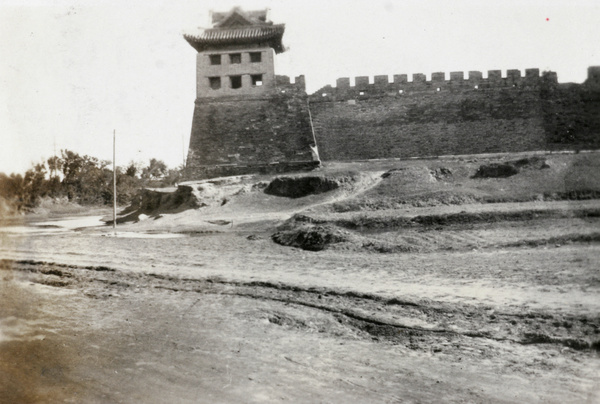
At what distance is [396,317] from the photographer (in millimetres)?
5285

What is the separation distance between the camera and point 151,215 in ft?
62.7

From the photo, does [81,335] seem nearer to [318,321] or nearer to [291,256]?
[318,321]

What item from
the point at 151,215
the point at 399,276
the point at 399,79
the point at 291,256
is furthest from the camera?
the point at 399,79

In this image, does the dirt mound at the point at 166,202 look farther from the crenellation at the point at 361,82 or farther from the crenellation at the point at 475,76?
the crenellation at the point at 475,76

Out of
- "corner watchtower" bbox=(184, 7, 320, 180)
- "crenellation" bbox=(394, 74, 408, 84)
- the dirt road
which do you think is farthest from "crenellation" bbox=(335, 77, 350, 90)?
the dirt road

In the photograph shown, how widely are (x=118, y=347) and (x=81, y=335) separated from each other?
2.09 ft

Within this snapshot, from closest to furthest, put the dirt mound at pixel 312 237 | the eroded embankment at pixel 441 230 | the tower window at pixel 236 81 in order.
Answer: the eroded embankment at pixel 441 230, the dirt mound at pixel 312 237, the tower window at pixel 236 81

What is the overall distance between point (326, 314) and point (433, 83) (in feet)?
60.2

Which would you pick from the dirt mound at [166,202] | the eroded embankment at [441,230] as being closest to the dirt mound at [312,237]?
the eroded embankment at [441,230]

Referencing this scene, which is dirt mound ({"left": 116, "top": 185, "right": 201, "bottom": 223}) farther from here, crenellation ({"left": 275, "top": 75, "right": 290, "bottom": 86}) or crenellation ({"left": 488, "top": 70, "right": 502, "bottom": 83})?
crenellation ({"left": 488, "top": 70, "right": 502, "bottom": 83})

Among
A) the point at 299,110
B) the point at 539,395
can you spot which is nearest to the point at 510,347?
the point at 539,395

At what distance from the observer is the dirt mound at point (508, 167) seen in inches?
606

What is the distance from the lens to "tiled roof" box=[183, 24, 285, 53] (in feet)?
71.1

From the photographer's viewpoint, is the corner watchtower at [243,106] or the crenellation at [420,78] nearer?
the corner watchtower at [243,106]
